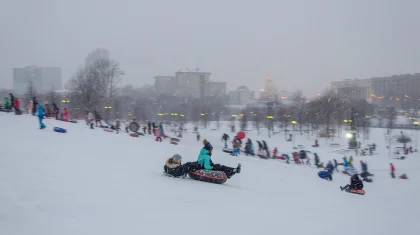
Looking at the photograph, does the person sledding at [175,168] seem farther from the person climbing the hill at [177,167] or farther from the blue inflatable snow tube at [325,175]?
the blue inflatable snow tube at [325,175]

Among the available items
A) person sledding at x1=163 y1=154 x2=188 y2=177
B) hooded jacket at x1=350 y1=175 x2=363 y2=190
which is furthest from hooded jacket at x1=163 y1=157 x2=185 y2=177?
hooded jacket at x1=350 y1=175 x2=363 y2=190

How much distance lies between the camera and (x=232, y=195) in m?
9.66

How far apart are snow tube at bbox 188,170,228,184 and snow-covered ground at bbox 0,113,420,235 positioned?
49cm

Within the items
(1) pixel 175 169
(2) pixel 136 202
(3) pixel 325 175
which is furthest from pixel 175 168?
(3) pixel 325 175

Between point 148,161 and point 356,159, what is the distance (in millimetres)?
28679

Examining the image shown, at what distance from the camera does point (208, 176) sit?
37.1ft

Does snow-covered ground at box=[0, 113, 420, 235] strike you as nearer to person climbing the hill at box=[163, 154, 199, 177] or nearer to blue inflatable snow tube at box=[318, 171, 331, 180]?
person climbing the hill at box=[163, 154, 199, 177]

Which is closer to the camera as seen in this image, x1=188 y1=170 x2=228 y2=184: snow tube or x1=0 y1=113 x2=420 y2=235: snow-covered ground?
x1=0 y1=113 x2=420 y2=235: snow-covered ground

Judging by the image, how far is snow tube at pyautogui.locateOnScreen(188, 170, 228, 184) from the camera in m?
11.3

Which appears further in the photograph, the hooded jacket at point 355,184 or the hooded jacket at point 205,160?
the hooded jacket at point 355,184

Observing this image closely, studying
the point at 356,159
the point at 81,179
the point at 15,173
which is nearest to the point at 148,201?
the point at 81,179

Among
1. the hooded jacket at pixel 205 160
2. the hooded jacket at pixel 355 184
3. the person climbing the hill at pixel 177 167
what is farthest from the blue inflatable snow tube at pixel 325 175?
the person climbing the hill at pixel 177 167

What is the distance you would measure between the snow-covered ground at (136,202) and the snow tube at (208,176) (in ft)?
1.61

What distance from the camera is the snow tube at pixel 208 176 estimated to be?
11266mm
